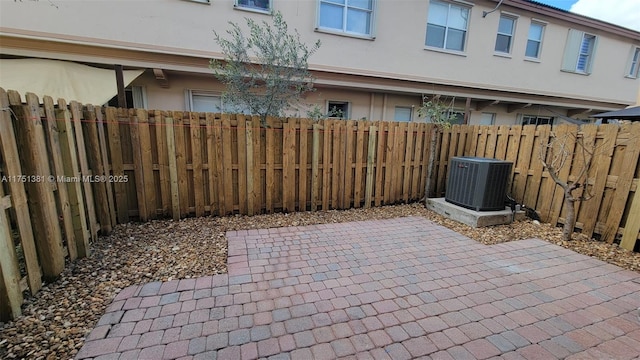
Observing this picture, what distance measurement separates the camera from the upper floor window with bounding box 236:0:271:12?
21.8 feet

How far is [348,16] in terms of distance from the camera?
761cm

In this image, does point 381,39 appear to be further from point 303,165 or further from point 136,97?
point 136,97

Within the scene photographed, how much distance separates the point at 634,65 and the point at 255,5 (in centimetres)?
1665

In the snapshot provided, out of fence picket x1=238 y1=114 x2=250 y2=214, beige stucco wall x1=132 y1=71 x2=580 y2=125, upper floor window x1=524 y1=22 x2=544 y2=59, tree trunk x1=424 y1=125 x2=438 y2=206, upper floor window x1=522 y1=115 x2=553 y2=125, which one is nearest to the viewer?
fence picket x1=238 y1=114 x2=250 y2=214

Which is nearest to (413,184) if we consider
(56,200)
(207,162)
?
(207,162)

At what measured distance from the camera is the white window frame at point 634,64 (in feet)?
38.0

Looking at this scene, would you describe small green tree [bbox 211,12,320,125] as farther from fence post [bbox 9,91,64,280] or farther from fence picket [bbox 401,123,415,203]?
fence post [bbox 9,91,64,280]

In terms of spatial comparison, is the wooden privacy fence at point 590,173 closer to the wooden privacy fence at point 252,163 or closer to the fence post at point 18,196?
the wooden privacy fence at point 252,163

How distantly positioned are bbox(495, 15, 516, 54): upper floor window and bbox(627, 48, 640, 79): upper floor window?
278 inches

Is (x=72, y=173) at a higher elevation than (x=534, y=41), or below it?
below

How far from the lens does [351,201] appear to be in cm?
540

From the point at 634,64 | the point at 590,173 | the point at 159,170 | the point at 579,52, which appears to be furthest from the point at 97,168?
the point at 634,64

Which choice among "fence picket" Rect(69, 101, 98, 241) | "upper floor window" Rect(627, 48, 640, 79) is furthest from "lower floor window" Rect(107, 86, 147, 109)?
"upper floor window" Rect(627, 48, 640, 79)

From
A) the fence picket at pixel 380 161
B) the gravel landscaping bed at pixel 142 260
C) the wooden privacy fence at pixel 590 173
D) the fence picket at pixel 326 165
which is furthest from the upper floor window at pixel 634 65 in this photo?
the fence picket at pixel 326 165
